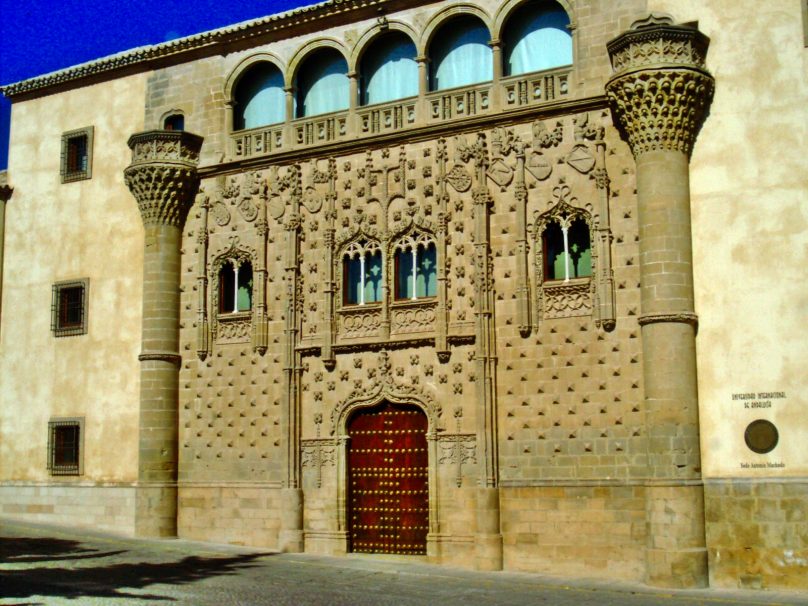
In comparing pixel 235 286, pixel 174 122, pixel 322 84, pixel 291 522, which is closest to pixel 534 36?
pixel 322 84

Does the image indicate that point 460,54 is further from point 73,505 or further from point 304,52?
point 73,505

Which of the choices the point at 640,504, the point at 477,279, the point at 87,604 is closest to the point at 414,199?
the point at 477,279

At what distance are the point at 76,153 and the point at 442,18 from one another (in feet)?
32.4

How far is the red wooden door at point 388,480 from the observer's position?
21078 mm

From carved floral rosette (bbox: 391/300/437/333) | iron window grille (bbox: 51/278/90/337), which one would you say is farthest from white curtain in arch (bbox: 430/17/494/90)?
iron window grille (bbox: 51/278/90/337)

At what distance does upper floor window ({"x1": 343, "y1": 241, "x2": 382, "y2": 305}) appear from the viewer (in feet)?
72.5

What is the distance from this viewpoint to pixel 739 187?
1881 cm

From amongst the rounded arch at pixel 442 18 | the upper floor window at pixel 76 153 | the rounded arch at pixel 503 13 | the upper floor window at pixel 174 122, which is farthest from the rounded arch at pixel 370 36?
the upper floor window at pixel 76 153

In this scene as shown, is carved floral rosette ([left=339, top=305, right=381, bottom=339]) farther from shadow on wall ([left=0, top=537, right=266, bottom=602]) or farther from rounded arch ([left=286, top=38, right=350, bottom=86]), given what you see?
rounded arch ([left=286, top=38, right=350, bottom=86])

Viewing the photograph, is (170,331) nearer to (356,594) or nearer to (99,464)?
(99,464)

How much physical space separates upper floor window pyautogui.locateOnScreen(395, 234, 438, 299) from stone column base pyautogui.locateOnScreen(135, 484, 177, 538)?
21.9ft

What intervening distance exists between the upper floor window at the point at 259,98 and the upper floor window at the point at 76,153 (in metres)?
3.98

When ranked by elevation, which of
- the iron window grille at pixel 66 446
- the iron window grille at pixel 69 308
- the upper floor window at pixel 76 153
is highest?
the upper floor window at pixel 76 153

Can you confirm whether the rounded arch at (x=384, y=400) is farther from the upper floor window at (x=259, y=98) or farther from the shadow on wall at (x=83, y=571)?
the upper floor window at (x=259, y=98)
